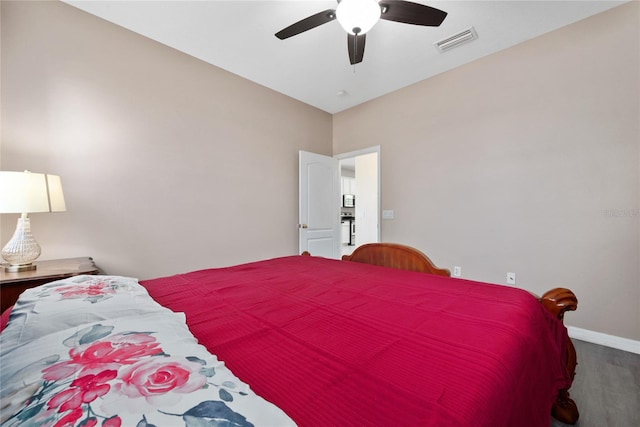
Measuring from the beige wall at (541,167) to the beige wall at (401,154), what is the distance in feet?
0.04

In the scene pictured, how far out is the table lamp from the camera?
1.57m

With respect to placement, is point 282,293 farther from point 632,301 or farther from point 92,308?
point 632,301

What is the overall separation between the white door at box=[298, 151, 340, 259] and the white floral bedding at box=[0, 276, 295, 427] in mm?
3166

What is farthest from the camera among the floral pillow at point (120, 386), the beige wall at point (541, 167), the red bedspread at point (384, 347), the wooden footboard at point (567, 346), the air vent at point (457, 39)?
the air vent at point (457, 39)

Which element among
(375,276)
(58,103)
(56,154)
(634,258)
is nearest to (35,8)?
(58,103)

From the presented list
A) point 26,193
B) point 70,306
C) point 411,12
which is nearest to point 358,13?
point 411,12

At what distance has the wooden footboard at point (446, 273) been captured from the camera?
1164mm

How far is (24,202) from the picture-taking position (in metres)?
1.60

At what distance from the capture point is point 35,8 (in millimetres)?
2047

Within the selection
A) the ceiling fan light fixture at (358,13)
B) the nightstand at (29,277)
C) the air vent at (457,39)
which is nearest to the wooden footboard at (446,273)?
the ceiling fan light fixture at (358,13)

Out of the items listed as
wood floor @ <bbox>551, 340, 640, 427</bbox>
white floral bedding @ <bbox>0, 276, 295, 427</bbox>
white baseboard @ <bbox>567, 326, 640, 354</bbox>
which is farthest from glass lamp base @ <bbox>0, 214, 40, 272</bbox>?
white baseboard @ <bbox>567, 326, 640, 354</bbox>

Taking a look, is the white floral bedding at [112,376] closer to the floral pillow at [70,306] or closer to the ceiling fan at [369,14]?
the floral pillow at [70,306]

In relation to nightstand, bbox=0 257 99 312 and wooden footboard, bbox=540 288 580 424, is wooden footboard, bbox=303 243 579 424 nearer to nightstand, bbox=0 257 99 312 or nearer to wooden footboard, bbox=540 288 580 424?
wooden footboard, bbox=540 288 580 424

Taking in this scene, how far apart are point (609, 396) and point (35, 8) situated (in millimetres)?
4925
